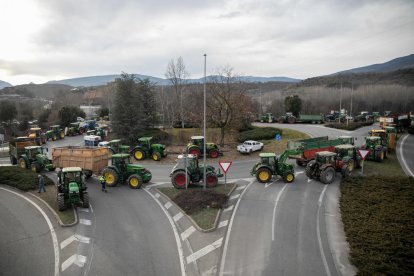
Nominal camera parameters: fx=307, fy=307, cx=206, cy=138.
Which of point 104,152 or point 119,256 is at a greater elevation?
point 104,152

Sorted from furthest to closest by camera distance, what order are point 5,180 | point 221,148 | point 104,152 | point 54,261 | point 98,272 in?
point 221,148
point 104,152
point 5,180
point 54,261
point 98,272

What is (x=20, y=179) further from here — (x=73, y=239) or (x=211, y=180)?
(x=211, y=180)

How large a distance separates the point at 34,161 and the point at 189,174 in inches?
607

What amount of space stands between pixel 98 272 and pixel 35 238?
15.9 ft

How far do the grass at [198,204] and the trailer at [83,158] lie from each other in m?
5.93

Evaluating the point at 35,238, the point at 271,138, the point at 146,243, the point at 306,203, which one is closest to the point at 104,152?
the point at 35,238

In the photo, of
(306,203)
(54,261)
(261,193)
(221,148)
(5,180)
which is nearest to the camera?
(54,261)

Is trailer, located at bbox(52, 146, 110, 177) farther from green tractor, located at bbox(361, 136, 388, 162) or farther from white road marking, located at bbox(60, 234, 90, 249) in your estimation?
green tractor, located at bbox(361, 136, 388, 162)

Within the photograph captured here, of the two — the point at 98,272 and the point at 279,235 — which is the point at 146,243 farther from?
the point at 279,235

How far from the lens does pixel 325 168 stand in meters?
22.0

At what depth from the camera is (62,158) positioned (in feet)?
79.1

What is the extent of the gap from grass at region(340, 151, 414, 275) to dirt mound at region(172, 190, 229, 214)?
677 cm

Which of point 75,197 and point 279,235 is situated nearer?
point 279,235

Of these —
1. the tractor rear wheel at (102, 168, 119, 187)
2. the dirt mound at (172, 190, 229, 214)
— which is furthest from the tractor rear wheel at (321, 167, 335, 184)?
the tractor rear wheel at (102, 168, 119, 187)
